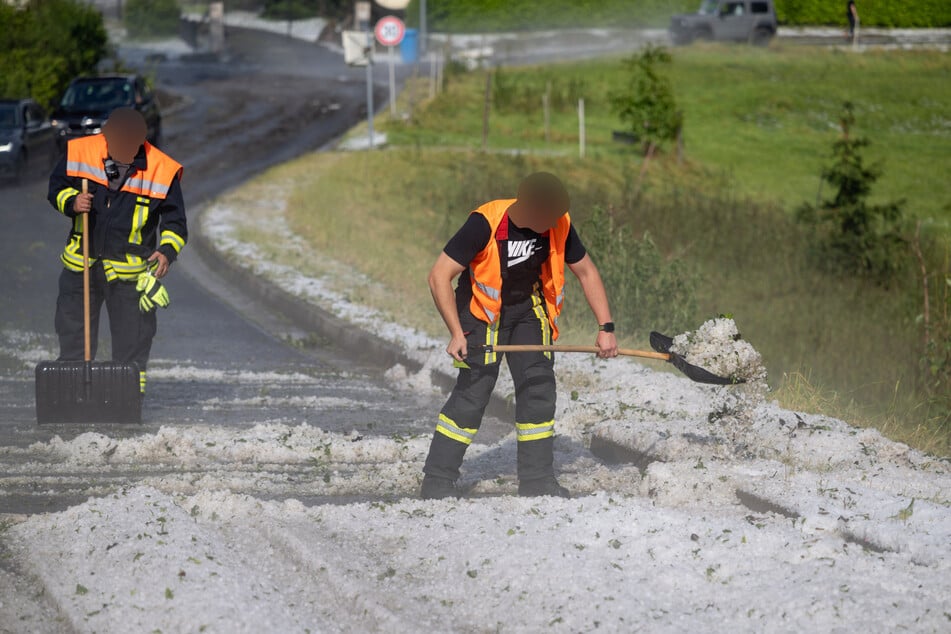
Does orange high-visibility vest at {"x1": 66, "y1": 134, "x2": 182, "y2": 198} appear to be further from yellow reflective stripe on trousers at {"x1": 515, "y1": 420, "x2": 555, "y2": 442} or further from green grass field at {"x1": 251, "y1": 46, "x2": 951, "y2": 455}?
green grass field at {"x1": 251, "y1": 46, "x2": 951, "y2": 455}

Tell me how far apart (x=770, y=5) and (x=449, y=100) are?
1931 centimetres

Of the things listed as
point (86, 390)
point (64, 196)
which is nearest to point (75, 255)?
point (64, 196)

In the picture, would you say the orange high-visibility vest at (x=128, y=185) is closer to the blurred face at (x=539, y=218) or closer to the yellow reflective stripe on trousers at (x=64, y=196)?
the yellow reflective stripe on trousers at (x=64, y=196)

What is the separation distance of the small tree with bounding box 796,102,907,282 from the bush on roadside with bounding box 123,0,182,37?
168ft

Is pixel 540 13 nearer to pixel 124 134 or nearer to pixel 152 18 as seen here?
pixel 152 18

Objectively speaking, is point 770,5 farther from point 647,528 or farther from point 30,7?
point 647,528

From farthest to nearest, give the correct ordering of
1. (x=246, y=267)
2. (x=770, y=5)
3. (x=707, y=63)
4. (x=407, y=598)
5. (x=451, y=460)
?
(x=770, y=5), (x=707, y=63), (x=246, y=267), (x=451, y=460), (x=407, y=598)

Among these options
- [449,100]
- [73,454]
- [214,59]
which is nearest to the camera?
[73,454]

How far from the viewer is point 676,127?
33.8 m

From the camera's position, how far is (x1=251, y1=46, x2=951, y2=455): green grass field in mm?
13641

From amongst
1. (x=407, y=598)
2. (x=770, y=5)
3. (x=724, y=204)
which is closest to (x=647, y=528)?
(x=407, y=598)

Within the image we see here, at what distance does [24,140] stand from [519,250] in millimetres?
19387

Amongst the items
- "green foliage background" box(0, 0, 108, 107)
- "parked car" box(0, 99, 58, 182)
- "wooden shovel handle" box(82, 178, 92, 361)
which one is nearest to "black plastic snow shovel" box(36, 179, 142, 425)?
"wooden shovel handle" box(82, 178, 92, 361)

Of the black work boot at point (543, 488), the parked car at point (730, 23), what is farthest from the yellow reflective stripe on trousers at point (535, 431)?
the parked car at point (730, 23)
